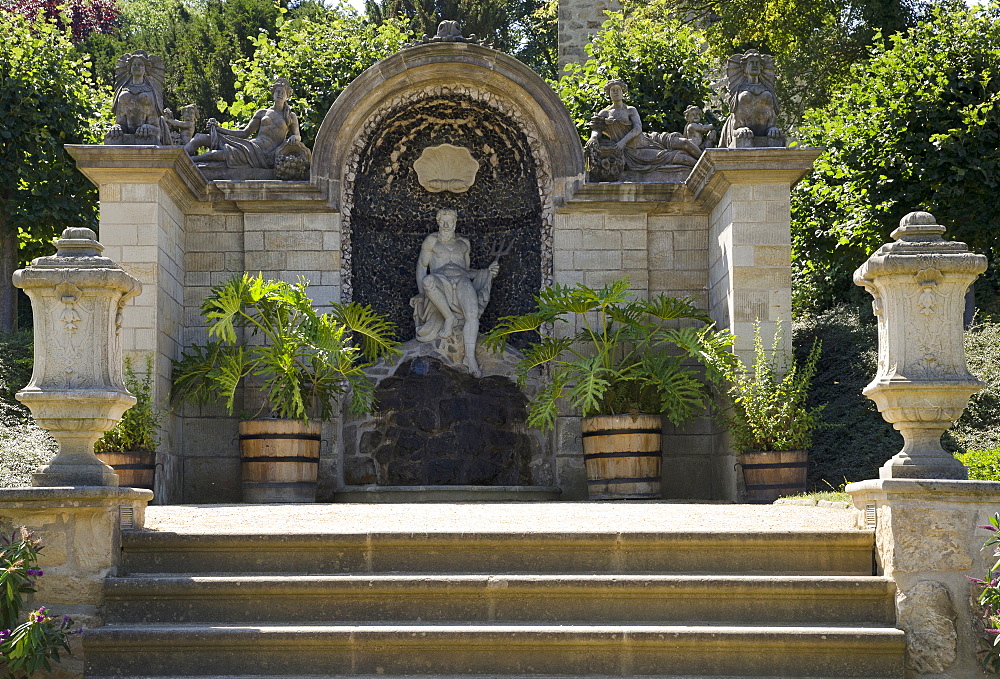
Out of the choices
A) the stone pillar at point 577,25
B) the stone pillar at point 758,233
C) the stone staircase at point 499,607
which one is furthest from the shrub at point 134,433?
the stone pillar at point 577,25

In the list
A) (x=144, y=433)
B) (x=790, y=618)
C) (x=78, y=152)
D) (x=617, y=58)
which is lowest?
(x=790, y=618)

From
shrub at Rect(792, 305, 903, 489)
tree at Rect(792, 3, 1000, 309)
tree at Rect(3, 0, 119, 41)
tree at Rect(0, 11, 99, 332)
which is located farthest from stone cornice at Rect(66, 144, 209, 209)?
tree at Rect(3, 0, 119, 41)

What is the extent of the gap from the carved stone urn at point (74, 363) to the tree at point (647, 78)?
1027 cm

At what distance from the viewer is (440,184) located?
1143 centimetres

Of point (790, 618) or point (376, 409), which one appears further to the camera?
point (376, 409)

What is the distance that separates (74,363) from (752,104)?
6251 mm

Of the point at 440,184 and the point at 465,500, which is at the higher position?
the point at 440,184

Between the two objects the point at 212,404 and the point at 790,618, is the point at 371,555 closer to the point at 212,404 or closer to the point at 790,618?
the point at 790,618

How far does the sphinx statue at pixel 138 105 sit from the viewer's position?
942 cm

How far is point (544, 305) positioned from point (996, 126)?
6.02m

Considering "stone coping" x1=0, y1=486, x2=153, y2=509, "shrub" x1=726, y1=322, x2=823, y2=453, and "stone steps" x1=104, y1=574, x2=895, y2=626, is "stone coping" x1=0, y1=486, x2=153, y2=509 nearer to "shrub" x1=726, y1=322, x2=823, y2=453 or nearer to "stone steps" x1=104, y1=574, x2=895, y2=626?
"stone steps" x1=104, y1=574, x2=895, y2=626

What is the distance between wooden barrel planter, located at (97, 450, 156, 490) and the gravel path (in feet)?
3.43

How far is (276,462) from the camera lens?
9125mm

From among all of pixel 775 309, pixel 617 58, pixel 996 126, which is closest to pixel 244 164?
pixel 775 309
